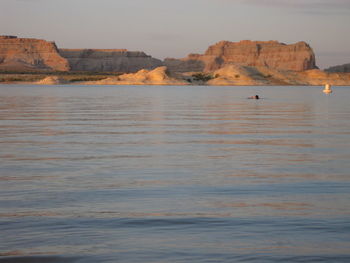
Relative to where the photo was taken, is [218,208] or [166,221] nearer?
[166,221]

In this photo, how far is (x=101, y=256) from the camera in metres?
8.02

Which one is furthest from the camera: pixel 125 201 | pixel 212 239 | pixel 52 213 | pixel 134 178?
pixel 134 178

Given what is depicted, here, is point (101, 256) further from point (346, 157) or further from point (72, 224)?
point (346, 157)

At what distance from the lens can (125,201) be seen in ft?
37.3

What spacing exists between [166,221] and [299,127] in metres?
19.5

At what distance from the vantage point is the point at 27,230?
30.3 ft

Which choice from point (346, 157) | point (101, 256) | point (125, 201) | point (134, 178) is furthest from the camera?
point (346, 157)

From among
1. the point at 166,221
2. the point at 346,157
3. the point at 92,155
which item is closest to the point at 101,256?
the point at 166,221

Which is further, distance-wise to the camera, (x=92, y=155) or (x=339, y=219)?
(x=92, y=155)

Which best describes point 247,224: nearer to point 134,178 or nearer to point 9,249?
point 9,249

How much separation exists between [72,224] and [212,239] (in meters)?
2.23

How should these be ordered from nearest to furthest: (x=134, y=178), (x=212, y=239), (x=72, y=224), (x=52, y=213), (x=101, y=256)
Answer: (x=101, y=256), (x=212, y=239), (x=72, y=224), (x=52, y=213), (x=134, y=178)

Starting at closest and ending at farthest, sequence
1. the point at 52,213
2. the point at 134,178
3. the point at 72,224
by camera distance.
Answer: the point at 72,224
the point at 52,213
the point at 134,178

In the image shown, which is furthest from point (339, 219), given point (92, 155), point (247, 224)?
point (92, 155)
